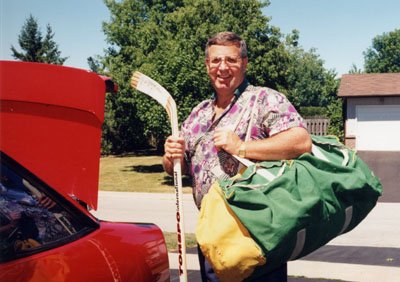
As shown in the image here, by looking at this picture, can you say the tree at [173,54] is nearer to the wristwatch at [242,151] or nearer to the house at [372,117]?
the house at [372,117]

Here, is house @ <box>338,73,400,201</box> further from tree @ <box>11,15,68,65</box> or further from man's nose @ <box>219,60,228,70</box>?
tree @ <box>11,15,68,65</box>

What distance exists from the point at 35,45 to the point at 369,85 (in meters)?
29.3

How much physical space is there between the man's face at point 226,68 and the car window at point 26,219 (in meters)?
1.14

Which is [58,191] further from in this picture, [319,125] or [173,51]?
[319,125]

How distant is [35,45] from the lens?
1596 inches

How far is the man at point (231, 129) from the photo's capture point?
2.46m

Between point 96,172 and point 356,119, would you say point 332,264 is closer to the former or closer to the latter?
point 96,172

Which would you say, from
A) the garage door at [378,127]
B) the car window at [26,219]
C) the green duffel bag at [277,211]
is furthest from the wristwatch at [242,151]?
the garage door at [378,127]

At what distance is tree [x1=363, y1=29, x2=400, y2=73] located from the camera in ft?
243

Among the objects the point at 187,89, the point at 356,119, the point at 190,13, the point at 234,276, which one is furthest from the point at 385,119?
the point at 234,276

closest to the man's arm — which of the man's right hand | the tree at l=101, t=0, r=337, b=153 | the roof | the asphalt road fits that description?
the man's right hand

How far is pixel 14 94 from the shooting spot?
3131 mm

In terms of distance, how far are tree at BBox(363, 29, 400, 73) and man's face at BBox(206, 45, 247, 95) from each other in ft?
248

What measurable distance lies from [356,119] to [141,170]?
9.18 m
